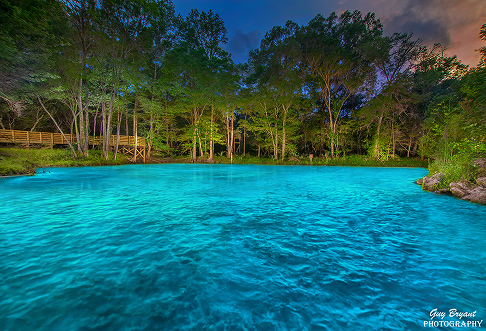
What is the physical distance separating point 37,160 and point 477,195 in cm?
2381

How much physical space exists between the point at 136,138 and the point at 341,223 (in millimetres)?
21222

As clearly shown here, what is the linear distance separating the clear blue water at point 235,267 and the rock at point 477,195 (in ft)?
4.34

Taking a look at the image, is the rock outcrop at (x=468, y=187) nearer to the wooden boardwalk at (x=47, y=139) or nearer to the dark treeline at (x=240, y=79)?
the dark treeline at (x=240, y=79)

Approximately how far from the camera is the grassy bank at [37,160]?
34.6 ft

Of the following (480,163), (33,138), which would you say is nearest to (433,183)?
(480,163)

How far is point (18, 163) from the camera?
11.2 m

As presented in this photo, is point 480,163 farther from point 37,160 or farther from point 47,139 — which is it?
point 47,139

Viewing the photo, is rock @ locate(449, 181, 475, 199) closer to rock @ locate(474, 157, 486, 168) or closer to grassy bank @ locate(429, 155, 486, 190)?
grassy bank @ locate(429, 155, 486, 190)

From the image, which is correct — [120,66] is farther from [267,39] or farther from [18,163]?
[267,39]

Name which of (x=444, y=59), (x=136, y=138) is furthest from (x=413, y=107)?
(x=136, y=138)

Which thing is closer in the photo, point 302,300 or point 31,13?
point 302,300

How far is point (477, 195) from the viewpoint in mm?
6156

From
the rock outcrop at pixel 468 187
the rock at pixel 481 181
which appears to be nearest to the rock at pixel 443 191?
the rock outcrop at pixel 468 187

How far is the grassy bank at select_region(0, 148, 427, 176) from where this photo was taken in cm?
1093
